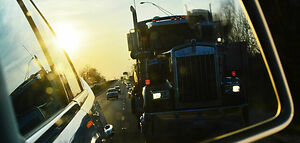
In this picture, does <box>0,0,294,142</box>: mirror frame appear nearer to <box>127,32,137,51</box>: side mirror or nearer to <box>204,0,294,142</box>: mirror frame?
<box>204,0,294,142</box>: mirror frame

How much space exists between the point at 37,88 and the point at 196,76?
20.8 ft

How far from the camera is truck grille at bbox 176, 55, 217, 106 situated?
788 centimetres

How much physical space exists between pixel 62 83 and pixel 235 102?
16.6 feet

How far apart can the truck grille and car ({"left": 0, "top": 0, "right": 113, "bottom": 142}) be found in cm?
539

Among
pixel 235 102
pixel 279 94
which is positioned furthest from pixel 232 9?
pixel 235 102

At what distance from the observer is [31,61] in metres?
1.95

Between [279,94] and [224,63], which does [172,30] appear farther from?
[279,94]

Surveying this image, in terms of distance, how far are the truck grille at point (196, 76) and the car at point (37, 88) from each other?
212 inches

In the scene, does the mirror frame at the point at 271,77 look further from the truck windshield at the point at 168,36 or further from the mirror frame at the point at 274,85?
the truck windshield at the point at 168,36

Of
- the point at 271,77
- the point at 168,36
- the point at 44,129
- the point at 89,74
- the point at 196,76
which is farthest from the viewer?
the point at 89,74

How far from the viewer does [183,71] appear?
8008 mm

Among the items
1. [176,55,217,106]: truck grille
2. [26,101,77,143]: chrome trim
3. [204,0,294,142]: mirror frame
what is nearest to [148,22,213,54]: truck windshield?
[176,55,217,106]: truck grille

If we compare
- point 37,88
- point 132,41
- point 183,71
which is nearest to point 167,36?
point 132,41

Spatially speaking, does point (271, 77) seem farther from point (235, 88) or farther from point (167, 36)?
point (167, 36)
